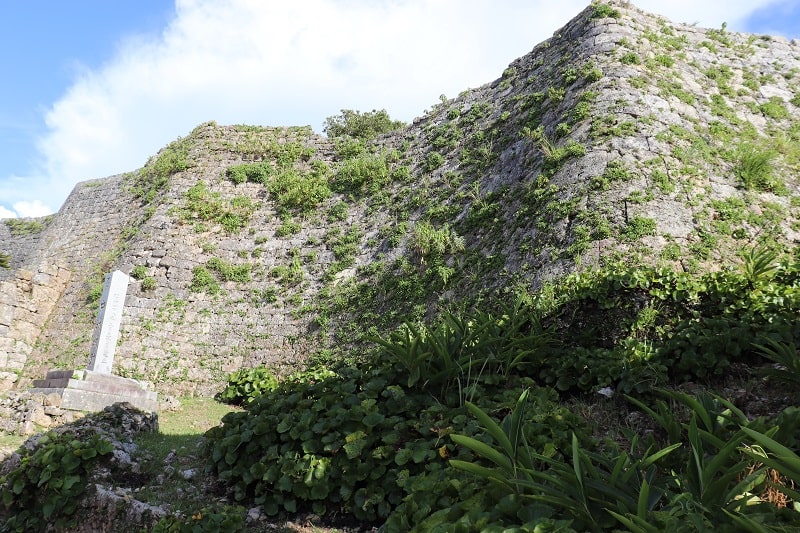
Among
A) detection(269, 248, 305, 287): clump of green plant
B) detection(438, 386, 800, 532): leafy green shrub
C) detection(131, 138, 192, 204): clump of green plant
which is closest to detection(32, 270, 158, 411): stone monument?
detection(269, 248, 305, 287): clump of green plant

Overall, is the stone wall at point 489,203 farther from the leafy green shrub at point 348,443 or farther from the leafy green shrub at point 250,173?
the leafy green shrub at point 348,443

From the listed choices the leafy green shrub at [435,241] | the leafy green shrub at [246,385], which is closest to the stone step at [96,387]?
the leafy green shrub at [246,385]

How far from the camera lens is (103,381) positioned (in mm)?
8086

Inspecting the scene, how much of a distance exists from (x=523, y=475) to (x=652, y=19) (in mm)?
11746

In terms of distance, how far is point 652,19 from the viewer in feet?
Answer: 36.0

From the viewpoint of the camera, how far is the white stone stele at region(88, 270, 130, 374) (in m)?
8.70

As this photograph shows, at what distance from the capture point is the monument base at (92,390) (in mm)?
7449

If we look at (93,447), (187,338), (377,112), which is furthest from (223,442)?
(377,112)

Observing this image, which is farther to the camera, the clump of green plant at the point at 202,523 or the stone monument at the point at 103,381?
the stone monument at the point at 103,381

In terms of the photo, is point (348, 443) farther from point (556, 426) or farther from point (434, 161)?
point (434, 161)

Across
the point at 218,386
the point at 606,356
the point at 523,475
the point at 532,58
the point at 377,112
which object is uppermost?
the point at 377,112

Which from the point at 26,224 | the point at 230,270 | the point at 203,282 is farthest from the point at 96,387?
the point at 26,224

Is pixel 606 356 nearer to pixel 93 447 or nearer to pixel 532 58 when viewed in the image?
pixel 93 447

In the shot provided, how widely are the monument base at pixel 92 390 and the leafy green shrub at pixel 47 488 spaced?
13.2ft
